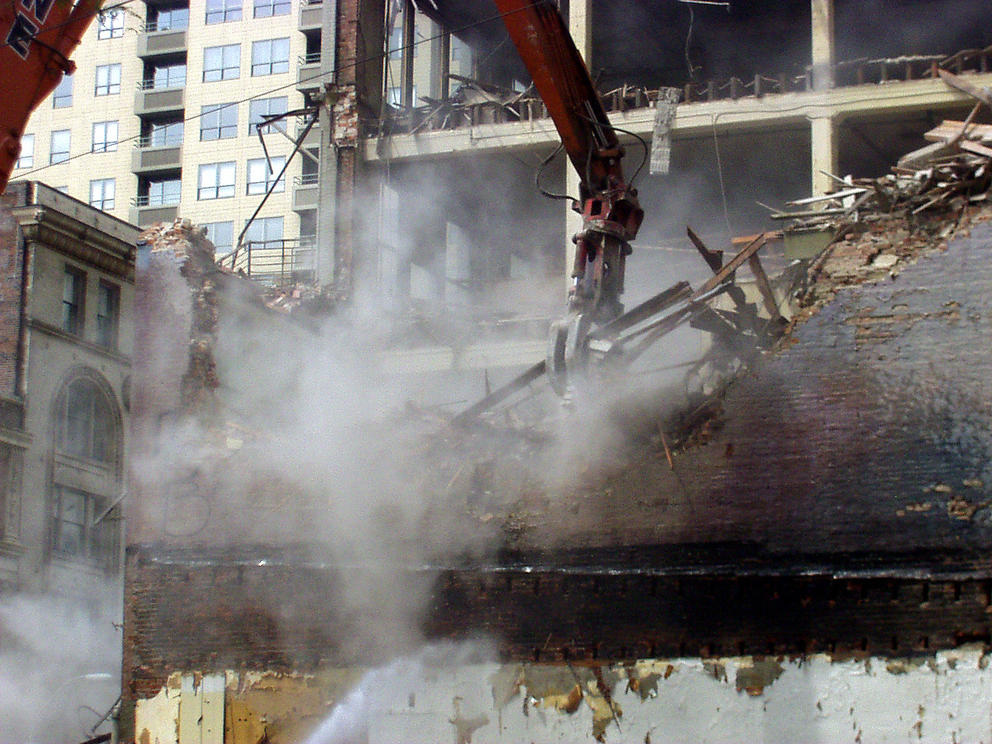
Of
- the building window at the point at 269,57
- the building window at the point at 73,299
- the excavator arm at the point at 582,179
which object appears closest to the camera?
the excavator arm at the point at 582,179

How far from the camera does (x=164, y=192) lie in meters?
43.6

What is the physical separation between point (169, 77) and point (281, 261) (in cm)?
1203

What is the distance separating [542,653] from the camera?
12898mm

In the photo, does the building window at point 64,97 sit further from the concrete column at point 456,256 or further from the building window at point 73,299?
the concrete column at point 456,256

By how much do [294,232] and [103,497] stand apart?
49.7 ft

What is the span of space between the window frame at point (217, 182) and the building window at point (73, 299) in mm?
15046

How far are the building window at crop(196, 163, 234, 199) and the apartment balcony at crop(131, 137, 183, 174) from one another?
122 cm

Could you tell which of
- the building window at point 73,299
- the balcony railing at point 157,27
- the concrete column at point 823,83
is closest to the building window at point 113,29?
the balcony railing at point 157,27

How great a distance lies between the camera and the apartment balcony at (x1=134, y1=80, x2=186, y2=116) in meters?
43.0

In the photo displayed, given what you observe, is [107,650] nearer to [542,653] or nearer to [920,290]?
[542,653]

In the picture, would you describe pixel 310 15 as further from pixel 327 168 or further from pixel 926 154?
pixel 926 154

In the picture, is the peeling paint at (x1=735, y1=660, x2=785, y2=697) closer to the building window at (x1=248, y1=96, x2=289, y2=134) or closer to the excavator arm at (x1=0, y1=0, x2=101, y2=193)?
the excavator arm at (x1=0, y1=0, x2=101, y2=193)

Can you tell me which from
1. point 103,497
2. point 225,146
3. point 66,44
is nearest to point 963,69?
point 66,44

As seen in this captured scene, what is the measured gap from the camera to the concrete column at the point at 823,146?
69.6 ft
